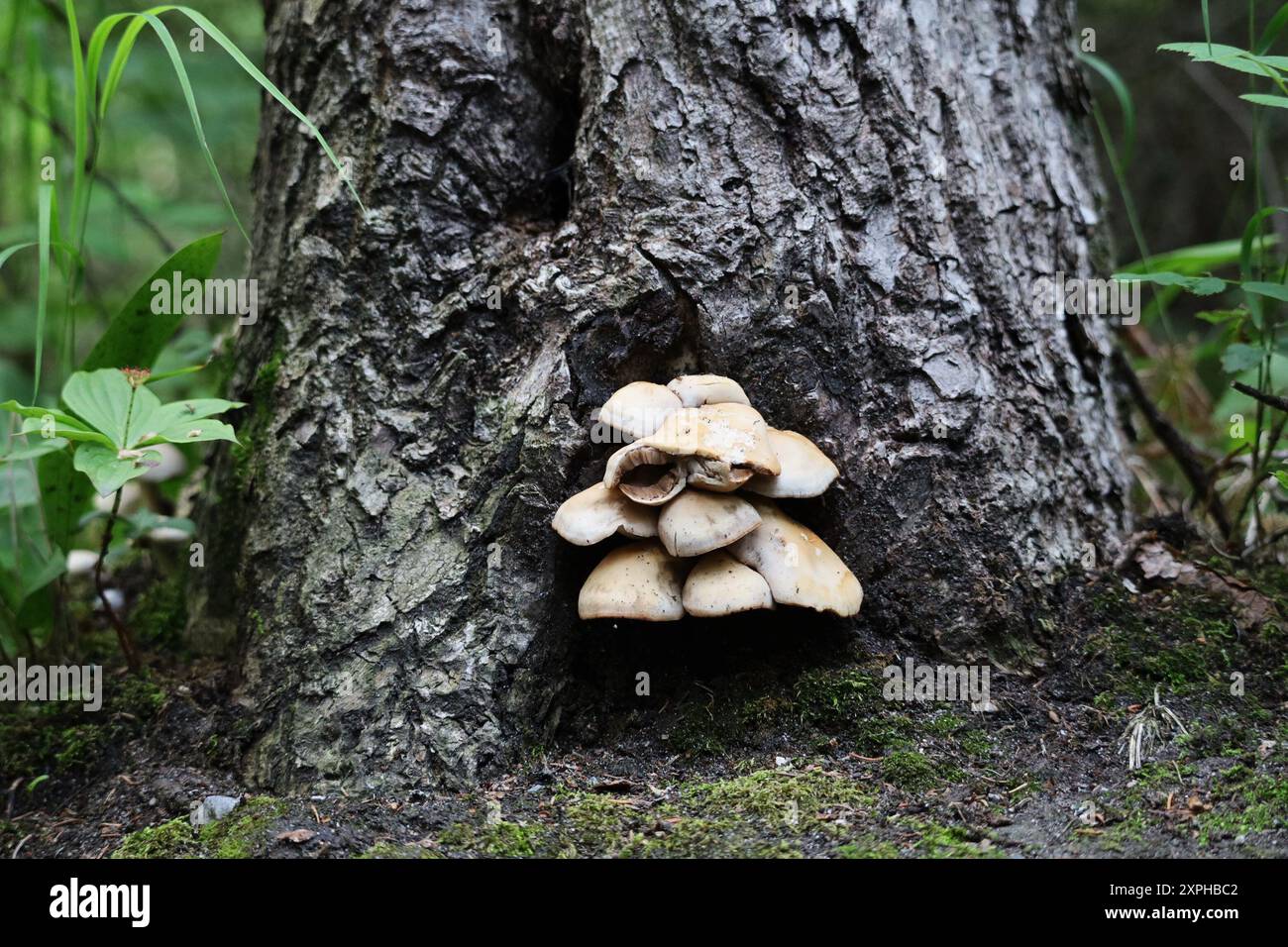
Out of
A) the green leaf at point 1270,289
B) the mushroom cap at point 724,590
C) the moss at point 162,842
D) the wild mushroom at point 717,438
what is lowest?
the moss at point 162,842

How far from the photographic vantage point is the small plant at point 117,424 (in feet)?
8.42

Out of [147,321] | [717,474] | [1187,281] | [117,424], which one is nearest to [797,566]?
[717,474]

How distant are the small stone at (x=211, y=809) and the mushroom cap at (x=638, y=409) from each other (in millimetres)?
1509

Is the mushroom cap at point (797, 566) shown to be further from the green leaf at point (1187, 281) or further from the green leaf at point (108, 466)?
the green leaf at point (108, 466)

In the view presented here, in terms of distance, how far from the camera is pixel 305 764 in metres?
2.80

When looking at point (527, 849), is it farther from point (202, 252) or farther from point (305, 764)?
point (202, 252)

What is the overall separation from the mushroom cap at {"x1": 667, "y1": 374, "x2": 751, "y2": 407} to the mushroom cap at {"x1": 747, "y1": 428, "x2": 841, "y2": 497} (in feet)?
0.55

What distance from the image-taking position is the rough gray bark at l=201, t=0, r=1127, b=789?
9.65 feet

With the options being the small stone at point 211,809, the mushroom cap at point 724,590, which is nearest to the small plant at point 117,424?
the small stone at point 211,809

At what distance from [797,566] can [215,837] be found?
5.63 feet

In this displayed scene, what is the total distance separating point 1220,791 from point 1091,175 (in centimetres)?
233

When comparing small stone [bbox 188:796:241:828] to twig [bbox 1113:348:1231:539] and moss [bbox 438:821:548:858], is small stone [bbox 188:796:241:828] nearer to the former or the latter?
moss [bbox 438:821:548:858]

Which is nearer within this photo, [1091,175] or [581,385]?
[581,385]
